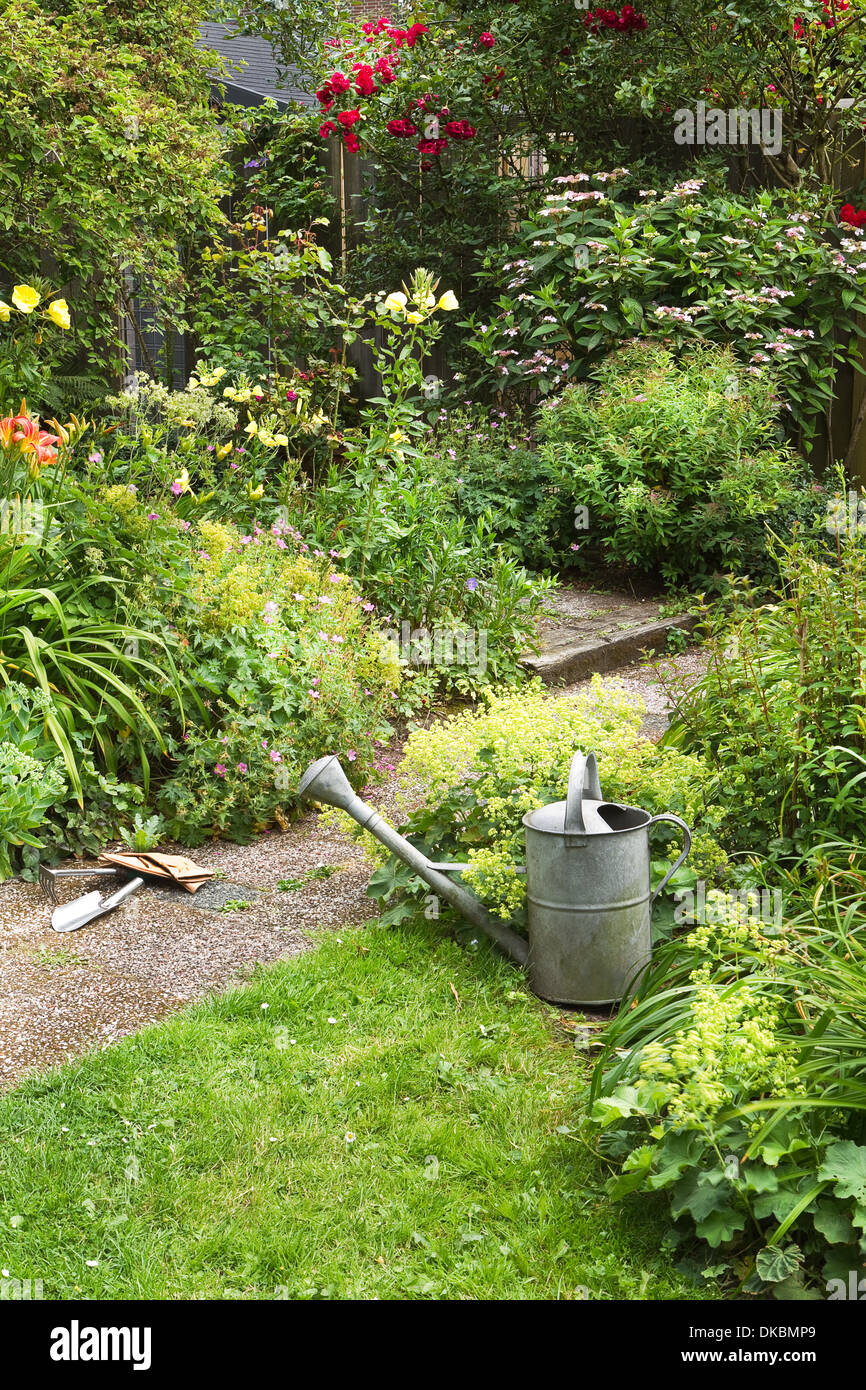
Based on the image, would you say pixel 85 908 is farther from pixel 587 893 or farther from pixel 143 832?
pixel 587 893

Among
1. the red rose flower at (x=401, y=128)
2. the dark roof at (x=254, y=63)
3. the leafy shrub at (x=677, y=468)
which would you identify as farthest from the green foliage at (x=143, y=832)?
the dark roof at (x=254, y=63)

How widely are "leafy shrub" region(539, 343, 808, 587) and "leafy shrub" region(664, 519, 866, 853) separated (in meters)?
2.71

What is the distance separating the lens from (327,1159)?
235 centimetres

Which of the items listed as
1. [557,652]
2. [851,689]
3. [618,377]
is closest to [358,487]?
[557,652]

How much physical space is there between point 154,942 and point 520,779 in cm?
108

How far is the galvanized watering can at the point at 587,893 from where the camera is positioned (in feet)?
9.02

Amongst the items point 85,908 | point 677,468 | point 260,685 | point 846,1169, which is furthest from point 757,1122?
point 677,468

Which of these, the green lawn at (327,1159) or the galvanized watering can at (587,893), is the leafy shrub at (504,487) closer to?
the galvanized watering can at (587,893)

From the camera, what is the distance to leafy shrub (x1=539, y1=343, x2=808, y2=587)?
6.07 metres

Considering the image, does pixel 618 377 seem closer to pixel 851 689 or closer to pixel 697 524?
pixel 697 524

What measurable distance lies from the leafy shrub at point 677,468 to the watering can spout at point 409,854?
331 centimetres

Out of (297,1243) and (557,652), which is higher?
(557,652)

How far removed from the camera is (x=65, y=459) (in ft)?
13.4
